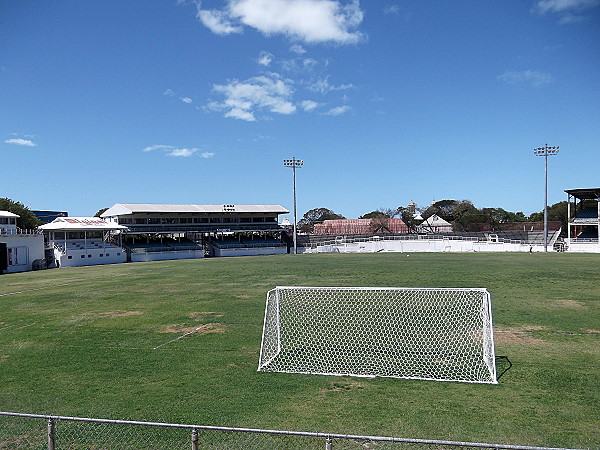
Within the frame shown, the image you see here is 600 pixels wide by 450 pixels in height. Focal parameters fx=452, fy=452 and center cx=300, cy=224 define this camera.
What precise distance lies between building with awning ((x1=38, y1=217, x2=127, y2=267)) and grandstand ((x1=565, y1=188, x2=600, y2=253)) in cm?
5403

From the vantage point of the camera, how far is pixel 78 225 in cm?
4953

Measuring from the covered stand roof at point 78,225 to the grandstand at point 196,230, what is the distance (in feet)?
10.8

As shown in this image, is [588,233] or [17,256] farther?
[588,233]

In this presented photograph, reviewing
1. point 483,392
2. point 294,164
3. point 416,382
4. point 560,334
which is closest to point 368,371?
point 416,382

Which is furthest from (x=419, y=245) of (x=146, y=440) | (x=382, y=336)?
(x=146, y=440)

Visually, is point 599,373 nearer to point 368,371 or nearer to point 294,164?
point 368,371

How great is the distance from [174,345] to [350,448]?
6.68 metres

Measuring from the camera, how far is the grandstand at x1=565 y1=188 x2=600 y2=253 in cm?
5400

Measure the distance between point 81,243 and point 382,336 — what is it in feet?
155

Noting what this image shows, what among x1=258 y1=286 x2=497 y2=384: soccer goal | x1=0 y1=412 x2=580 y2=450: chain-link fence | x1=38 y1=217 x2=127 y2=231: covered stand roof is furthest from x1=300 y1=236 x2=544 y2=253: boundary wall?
x1=0 y1=412 x2=580 y2=450: chain-link fence

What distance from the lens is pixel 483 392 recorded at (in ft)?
25.3

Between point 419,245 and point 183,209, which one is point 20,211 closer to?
point 183,209

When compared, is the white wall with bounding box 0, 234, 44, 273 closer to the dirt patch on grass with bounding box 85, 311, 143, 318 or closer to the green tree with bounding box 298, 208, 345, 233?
the dirt patch on grass with bounding box 85, 311, 143, 318

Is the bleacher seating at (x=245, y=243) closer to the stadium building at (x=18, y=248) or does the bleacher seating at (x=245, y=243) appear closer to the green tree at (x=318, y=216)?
the stadium building at (x=18, y=248)
